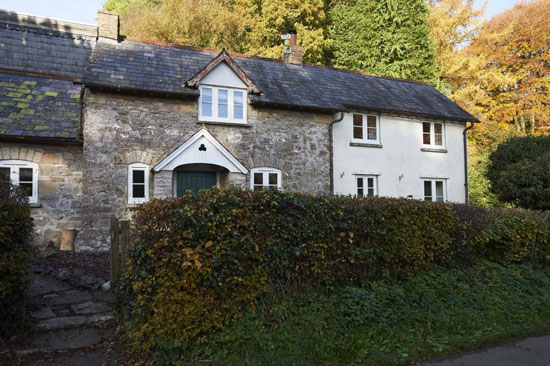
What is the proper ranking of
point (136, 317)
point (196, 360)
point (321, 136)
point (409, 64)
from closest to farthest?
point (196, 360)
point (136, 317)
point (321, 136)
point (409, 64)

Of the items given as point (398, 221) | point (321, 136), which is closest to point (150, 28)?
point (321, 136)

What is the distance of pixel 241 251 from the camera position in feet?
16.0

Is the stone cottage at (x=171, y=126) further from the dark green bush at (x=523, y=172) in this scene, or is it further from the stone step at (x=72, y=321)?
the stone step at (x=72, y=321)

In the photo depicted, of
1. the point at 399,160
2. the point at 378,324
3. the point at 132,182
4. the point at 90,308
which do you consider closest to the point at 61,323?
the point at 90,308

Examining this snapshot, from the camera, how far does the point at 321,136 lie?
14.9 m

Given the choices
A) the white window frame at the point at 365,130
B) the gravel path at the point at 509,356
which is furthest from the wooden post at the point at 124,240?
the white window frame at the point at 365,130

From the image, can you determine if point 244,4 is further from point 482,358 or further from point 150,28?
point 482,358

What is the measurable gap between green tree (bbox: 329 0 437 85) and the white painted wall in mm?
9262

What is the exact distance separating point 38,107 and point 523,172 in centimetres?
1825

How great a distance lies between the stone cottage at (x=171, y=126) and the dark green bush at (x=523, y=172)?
2.54m

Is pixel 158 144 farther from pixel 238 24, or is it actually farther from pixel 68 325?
pixel 238 24

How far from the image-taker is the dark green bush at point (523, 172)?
50.5ft

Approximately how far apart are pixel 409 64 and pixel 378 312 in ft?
79.5

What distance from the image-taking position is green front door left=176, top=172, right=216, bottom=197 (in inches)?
514
